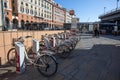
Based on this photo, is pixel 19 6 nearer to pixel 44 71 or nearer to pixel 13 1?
pixel 13 1

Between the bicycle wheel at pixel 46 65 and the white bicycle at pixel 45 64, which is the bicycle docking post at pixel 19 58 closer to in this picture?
the white bicycle at pixel 45 64

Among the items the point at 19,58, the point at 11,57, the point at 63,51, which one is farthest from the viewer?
the point at 63,51

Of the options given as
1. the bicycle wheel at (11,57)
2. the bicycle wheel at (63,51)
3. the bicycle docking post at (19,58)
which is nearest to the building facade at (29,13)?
the bicycle wheel at (63,51)

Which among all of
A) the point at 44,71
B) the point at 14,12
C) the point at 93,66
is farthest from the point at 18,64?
the point at 14,12

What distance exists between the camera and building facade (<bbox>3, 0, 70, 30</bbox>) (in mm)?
35250

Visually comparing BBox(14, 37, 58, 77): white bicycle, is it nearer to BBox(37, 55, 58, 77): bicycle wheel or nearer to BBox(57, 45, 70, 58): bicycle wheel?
BBox(37, 55, 58, 77): bicycle wheel

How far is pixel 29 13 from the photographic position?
51406 mm

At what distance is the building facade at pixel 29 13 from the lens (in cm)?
3525

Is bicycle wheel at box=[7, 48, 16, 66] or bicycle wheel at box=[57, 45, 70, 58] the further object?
bicycle wheel at box=[57, 45, 70, 58]

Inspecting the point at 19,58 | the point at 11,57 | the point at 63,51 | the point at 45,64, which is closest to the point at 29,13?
the point at 63,51

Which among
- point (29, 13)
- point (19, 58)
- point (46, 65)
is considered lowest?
point (46, 65)

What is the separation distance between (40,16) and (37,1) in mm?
6378

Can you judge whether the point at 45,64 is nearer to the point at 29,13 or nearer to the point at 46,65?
the point at 46,65

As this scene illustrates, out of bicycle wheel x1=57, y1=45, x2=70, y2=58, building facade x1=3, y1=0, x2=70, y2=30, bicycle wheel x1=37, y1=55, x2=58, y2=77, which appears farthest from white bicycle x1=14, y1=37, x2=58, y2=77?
building facade x1=3, y1=0, x2=70, y2=30
